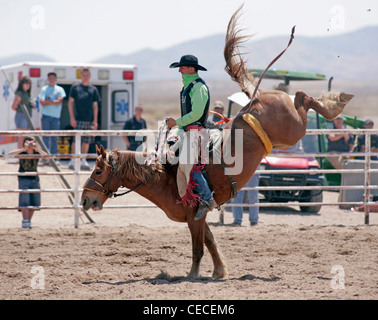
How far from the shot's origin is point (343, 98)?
682 cm

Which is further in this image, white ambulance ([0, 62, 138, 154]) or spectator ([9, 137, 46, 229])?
white ambulance ([0, 62, 138, 154])

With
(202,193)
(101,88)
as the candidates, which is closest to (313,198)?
(202,193)

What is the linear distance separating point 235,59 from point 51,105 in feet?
26.9

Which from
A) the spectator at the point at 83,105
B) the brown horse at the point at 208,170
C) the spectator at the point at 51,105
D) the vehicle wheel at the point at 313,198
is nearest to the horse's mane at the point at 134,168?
the brown horse at the point at 208,170

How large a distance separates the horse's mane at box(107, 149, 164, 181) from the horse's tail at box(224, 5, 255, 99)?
1.32 meters

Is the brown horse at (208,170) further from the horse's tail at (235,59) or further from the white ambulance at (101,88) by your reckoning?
the white ambulance at (101,88)

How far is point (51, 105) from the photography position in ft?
45.2

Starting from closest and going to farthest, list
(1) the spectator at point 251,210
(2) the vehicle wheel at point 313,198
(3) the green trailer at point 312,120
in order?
(1) the spectator at point 251,210
(2) the vehicle wheel at point 313,198
(3) the green trailer at point 312,120

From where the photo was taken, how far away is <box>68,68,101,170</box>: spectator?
44.2 feet

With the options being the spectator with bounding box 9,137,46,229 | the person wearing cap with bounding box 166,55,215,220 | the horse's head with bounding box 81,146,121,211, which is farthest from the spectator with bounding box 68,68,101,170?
the person wearing cap with bounding box 166,55,215,220

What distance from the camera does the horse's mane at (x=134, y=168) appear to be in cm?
636

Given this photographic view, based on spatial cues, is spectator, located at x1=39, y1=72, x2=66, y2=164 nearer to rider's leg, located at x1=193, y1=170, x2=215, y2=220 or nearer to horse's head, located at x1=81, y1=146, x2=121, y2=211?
horse's head, located at x1=81, y1=146, x2=121, y2=211

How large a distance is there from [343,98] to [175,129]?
2.01 metres

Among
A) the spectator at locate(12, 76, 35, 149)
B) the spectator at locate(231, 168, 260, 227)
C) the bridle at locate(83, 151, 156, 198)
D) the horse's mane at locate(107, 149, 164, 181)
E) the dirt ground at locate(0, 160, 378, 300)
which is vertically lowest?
the dirt ground at locate(0, 160, 378, 300)
